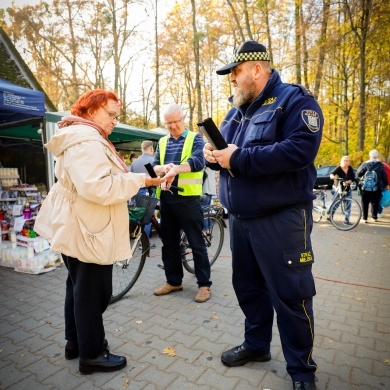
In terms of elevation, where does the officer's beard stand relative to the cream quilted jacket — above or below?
above

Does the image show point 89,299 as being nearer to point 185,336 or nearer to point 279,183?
point 185,336

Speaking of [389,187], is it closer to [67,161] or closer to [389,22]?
[67,161]

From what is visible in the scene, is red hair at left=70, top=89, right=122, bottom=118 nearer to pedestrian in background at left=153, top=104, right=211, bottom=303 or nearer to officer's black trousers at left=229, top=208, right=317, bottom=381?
pedestrian in background at left=153, top=104, right=211, bottom=303

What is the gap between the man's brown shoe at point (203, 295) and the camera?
347 cm

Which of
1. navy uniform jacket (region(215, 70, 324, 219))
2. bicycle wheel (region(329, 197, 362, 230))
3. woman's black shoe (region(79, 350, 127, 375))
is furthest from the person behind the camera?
bicycle wheel (region(329, 197, 362, 230))

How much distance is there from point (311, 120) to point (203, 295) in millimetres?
2421

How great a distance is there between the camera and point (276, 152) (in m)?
1.73

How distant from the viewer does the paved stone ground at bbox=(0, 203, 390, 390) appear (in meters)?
2.19

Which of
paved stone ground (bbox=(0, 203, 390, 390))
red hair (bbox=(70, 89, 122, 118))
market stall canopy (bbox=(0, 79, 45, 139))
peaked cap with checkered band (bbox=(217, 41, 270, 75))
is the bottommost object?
paved stone ground (bbox=(0, 203, 390, 390))

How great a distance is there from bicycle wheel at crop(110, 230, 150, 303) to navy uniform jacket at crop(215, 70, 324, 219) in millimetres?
1842

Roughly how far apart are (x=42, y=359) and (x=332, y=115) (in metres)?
23.2

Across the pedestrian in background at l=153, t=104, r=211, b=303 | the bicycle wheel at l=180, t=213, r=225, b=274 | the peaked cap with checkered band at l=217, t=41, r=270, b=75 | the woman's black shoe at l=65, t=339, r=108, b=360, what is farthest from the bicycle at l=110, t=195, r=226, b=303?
the peaked cap with checkered band at l=217, t=41, r=270, b=75

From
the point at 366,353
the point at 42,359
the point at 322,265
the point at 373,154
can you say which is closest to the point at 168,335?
the point at 42,359

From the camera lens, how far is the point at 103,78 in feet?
68.0
